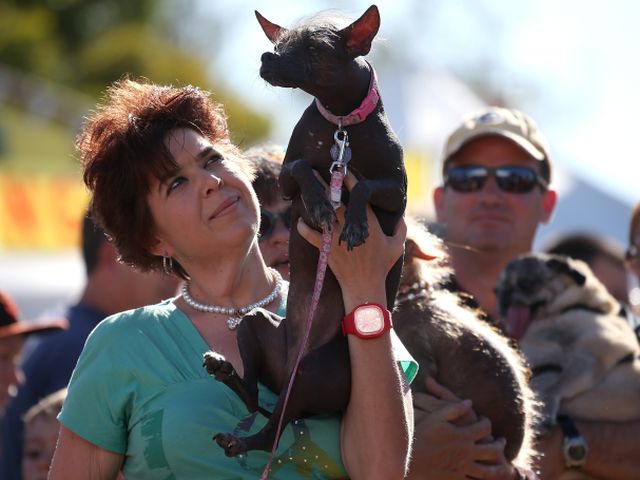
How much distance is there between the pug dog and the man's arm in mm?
77

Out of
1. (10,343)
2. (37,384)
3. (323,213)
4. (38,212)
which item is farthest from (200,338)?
(38,212)

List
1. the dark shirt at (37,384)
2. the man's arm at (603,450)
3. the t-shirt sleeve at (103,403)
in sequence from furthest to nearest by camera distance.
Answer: the dark shirt at (37,384), the man's arm at (603,450), the t-shirt sleeve at (103,403)

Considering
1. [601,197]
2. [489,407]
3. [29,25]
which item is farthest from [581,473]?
[29,25]

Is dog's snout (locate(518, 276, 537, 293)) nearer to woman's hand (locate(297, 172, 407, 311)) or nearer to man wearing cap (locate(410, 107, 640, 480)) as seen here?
man wearing cap (locate(410, 107, 640, 480))

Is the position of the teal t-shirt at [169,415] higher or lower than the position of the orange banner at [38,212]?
higher

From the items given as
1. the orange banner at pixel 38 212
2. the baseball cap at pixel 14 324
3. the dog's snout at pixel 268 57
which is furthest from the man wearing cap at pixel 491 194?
the orange banner at pixel 38 212

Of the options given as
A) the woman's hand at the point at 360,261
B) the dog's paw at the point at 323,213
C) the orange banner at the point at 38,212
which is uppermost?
the dog's paw at the point at 323,213

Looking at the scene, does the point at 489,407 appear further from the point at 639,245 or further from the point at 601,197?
the point at 601,197

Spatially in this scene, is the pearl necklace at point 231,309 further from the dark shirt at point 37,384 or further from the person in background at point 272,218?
the dark shirt at point 37,384

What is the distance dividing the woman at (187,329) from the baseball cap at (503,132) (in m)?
2.00

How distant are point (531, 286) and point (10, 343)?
2571mm

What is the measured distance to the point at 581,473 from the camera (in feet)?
15.8

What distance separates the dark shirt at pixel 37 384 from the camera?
5.75m

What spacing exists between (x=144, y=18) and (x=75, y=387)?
155ft
